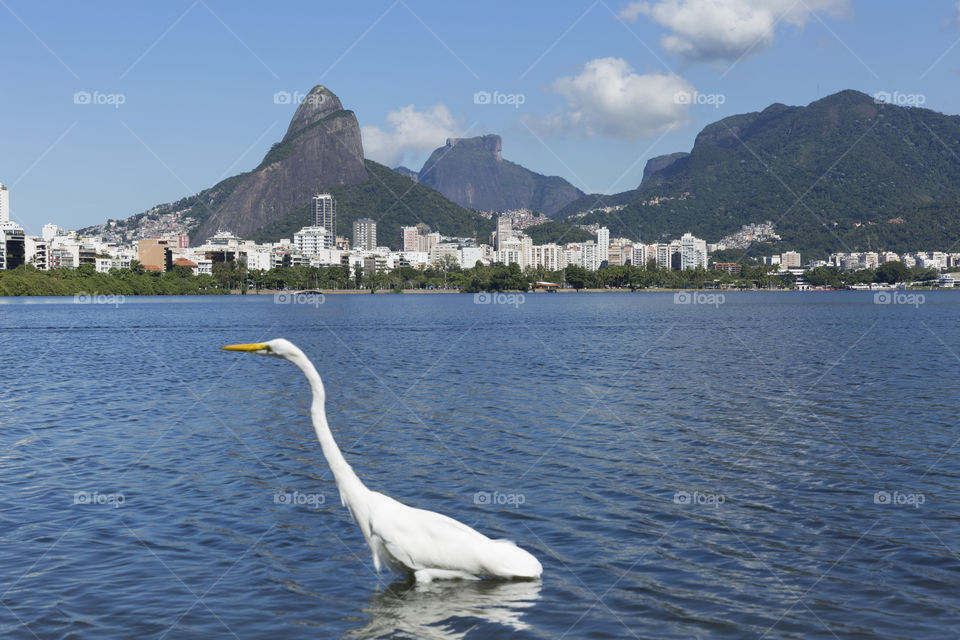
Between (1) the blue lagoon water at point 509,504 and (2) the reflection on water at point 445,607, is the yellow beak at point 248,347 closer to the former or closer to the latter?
(1) the blue lagoon water at point 509,504

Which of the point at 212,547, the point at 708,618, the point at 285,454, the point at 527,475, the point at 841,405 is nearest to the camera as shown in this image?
the point at 708,618

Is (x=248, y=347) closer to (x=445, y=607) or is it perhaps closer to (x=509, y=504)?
(x=445, y=607)

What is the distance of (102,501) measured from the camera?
13.4 metres

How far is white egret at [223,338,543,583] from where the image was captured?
871 centimetres

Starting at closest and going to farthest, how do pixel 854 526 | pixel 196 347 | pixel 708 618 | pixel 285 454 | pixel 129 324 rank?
pixel 708 618, pixel 854 526, pixel 285 454, pixel 196 347, pixel 129 324

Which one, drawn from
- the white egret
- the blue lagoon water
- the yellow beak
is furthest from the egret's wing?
the yellow beak

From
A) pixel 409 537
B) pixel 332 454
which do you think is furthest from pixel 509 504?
pixel 332 454

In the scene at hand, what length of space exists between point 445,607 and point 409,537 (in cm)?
86

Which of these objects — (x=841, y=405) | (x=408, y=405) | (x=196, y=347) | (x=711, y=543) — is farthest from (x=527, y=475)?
(x=196, y=347)

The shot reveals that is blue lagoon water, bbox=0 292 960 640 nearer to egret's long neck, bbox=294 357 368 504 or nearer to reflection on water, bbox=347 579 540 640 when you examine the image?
reflection on water, bbox=347 579 540 640

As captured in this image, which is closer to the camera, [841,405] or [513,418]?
[513,418]

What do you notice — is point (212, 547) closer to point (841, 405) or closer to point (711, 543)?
point (711, 543)

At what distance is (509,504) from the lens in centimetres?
1303

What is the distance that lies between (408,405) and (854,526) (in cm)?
1527
